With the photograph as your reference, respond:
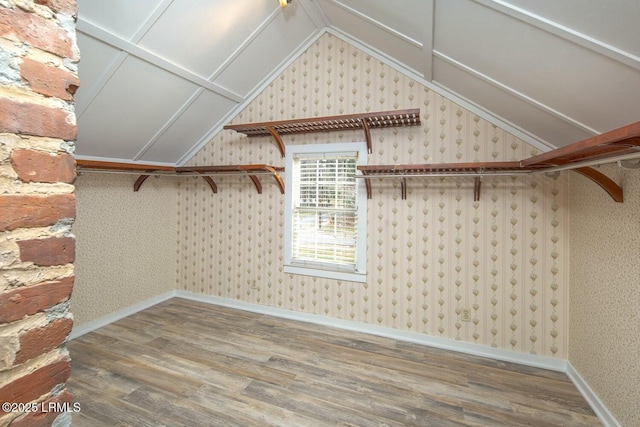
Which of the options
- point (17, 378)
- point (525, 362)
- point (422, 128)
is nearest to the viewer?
point (17, 378)

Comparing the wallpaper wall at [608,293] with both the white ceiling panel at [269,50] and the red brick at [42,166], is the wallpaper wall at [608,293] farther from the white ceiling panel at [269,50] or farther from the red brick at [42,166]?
the white ceiling panel at [269,50]

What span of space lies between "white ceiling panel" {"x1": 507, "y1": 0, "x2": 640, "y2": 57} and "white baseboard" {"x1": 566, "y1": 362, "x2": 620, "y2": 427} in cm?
207

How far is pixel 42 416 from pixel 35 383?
0.08m

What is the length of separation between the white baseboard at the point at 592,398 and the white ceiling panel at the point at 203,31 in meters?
3.80

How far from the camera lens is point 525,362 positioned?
8.27 feet

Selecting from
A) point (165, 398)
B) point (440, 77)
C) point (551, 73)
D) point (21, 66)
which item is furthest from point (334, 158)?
point (21, 66)

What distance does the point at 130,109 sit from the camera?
2.60 metres

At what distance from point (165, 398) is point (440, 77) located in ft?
10.5

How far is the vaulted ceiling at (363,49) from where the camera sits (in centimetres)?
133

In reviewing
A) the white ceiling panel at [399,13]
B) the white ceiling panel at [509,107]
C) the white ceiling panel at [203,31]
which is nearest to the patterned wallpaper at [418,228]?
the white ceiling panel at [509,107]

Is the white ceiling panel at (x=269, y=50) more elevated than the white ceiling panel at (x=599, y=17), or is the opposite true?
the white ceiling panel at (x=269, y=50)

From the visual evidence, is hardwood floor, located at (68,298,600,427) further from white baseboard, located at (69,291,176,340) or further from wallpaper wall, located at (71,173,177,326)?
wallpaper wall, located at (71,173,177,326)

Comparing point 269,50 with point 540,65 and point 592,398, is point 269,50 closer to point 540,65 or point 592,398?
point 540,65

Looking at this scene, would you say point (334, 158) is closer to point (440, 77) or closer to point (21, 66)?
point (440, 77)
